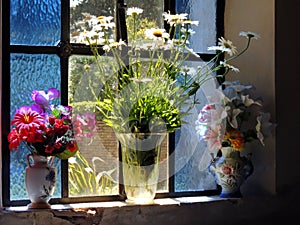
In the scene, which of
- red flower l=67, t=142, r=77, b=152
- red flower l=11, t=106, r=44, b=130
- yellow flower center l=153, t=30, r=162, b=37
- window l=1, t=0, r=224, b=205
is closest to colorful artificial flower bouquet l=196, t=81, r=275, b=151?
window l=1, t=0, r=224, b=205

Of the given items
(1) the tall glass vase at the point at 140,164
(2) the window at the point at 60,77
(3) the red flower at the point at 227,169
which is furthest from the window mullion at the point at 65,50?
(3) the red flower at the point at 227,169

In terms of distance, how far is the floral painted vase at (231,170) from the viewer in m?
1.94

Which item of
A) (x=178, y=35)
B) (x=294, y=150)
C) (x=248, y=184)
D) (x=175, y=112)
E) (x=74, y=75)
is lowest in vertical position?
(x=248, y=184)

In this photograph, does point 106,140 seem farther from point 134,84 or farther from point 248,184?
point 248,184

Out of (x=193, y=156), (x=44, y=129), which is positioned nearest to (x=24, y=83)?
(x=44, y=129)

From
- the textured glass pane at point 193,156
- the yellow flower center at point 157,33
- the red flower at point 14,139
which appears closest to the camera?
the red flower at point 14,139

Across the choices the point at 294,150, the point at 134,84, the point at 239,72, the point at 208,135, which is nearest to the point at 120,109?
the point at 134,84

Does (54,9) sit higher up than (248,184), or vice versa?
(54,9)

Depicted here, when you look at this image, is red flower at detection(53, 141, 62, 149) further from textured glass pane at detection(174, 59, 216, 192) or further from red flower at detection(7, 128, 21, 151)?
textured glass pane at detection(174, 59, 216, 192)

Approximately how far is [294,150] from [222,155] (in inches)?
10.6

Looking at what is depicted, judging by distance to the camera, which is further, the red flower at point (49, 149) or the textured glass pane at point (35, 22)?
the textured glass pane at point (35, 22)

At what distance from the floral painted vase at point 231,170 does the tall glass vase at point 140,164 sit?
25 centimetres

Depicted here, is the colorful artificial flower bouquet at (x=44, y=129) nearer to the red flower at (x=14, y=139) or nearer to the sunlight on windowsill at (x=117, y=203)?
the red flower at (x=14, y=139)

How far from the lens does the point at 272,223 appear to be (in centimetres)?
200
